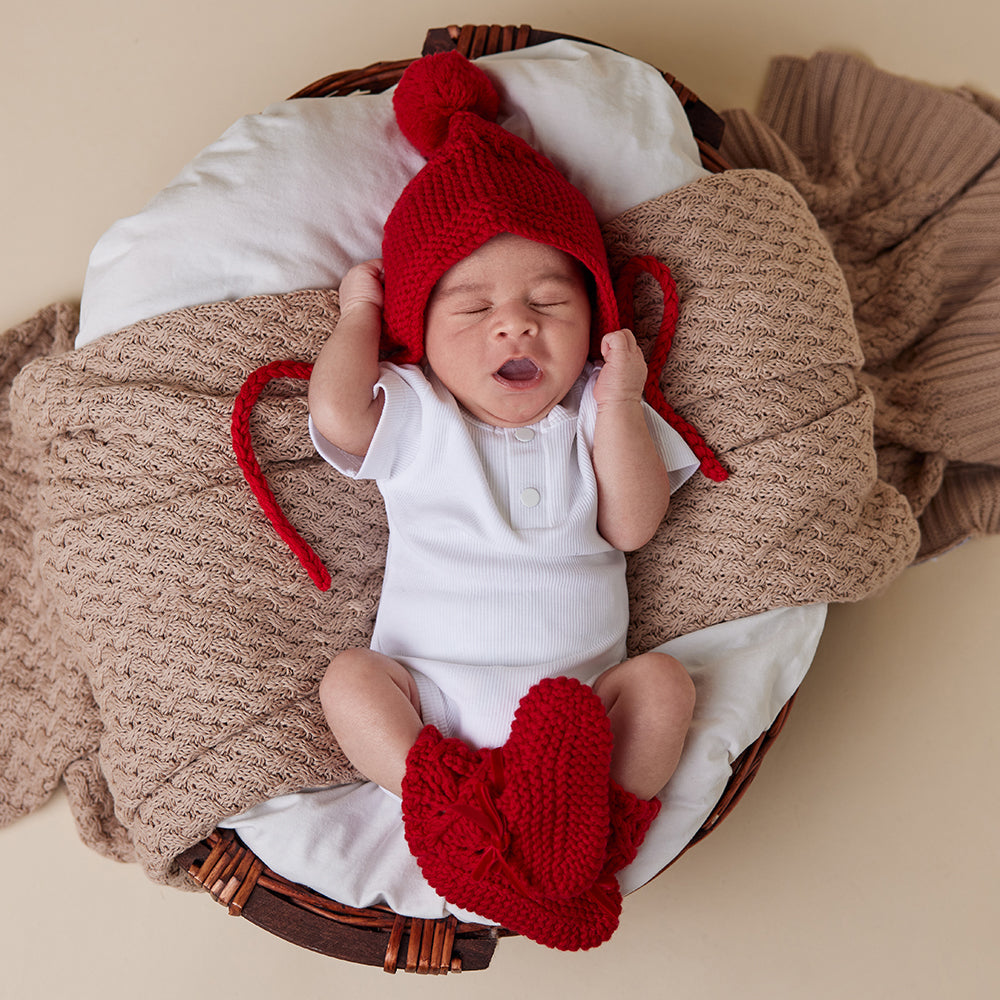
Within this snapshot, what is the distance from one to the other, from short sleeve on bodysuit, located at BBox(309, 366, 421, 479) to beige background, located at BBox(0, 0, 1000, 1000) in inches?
35.5

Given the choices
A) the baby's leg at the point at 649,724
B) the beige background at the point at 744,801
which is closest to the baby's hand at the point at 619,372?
the baby's leg at the point at 649,724

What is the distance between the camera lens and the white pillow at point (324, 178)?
5.02 feet

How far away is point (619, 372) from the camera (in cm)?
143

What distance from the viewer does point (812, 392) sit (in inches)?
60.5

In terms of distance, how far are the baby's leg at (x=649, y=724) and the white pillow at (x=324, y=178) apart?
815 mm

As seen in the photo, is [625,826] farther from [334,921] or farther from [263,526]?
[263,526]

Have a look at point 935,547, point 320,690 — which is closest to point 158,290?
point 320,690

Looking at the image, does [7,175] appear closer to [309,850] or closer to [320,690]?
[320,690]

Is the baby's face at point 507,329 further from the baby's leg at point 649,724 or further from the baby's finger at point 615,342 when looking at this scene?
the baby's leg at point 649,724

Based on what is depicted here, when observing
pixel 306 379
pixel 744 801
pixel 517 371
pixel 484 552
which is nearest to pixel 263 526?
pixel 306 379

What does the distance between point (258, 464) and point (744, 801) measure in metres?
1.11

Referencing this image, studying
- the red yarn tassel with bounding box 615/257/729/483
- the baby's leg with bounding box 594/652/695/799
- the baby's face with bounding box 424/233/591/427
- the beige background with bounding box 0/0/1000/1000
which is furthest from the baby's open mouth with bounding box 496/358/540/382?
the beige background with bounding box 0/0/1000/1000

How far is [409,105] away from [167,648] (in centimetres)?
93

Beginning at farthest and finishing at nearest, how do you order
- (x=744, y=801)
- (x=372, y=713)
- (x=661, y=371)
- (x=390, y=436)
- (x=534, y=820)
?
(x=744, y=801) → (x=661, y=371) → (x=390, y=436) → (x=372, y=713) → (x=534, y=820)
